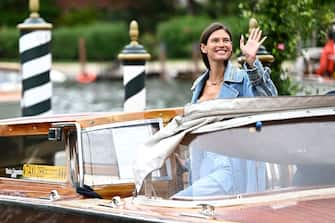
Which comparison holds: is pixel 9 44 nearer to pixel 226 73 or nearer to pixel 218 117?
pixel 226 73

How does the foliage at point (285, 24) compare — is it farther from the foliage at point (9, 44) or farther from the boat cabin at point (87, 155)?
the foliage at point (9, 44)

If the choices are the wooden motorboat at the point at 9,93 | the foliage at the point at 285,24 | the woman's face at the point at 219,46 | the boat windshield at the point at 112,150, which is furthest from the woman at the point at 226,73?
the wooden motorboat at the point at 9,93

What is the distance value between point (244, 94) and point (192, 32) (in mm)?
31819

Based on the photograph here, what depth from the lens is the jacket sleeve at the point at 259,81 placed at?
5406 millimetres

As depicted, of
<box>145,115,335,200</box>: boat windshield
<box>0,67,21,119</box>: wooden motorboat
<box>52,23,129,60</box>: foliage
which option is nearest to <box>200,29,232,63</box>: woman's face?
<box>145,115,335,200</box>: boat windshield

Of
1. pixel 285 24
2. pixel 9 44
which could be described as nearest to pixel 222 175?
pixel 285 24

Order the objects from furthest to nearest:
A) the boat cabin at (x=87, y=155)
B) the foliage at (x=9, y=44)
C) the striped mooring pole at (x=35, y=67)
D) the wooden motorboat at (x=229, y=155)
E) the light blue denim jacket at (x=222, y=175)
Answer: the foliage at (x=9, y=44) < the striped mooring pole at (x=35, y=67) < the boat cabin at (x=87, y=155) < the light blue denim jacket at (x=222, y=175) < the wooden motorboat at (x=229, y=155)

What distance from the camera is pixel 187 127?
4633 mm

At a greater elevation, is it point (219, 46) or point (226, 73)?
point (219, 46)

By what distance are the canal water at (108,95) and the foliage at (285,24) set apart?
8.90 m

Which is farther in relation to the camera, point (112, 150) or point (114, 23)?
point (114, 23)

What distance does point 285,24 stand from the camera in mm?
8531

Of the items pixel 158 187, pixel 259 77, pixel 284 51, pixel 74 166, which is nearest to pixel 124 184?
pixel 74 166

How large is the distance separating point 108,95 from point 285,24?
16.3 meters
